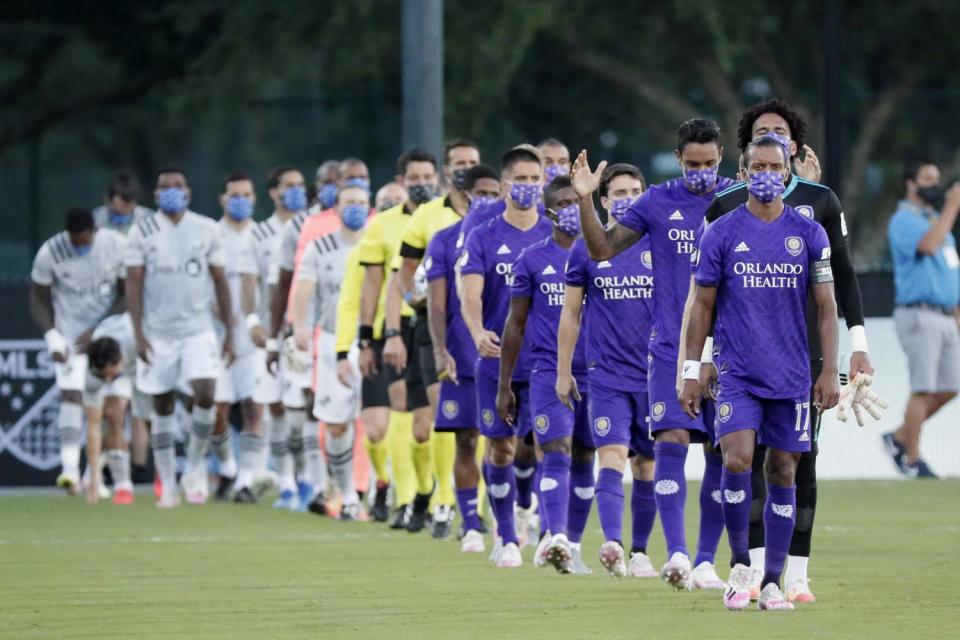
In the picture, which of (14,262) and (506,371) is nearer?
(506,371)

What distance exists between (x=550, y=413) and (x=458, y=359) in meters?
1.85

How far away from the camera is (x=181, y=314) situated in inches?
786

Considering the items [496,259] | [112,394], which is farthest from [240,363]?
[496,259]

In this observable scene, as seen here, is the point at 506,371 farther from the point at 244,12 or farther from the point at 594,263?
the point at 244,12

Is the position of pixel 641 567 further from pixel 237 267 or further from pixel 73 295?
pixel 73 295

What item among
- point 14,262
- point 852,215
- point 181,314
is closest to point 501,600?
point 181,314

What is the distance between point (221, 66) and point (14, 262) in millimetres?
6217

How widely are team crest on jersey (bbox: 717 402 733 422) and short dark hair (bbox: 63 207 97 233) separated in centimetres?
984

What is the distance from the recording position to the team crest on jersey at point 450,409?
15.3 m

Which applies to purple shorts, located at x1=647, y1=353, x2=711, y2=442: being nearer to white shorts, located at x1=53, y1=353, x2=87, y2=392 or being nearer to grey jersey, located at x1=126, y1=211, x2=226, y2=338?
grey jersey, located at x1=126, y1=211, x2=226, y2=338

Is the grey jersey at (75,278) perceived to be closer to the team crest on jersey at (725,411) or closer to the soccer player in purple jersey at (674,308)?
the soccer player in purple jersey at (674,308)

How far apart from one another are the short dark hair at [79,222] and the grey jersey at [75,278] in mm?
116

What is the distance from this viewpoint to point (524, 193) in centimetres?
1425

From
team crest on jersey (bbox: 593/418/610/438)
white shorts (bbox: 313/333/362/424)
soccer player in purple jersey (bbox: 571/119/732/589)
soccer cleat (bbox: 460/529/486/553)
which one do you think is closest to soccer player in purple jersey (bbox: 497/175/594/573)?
team crest on jersey (bbox: 593/418/610/438)
